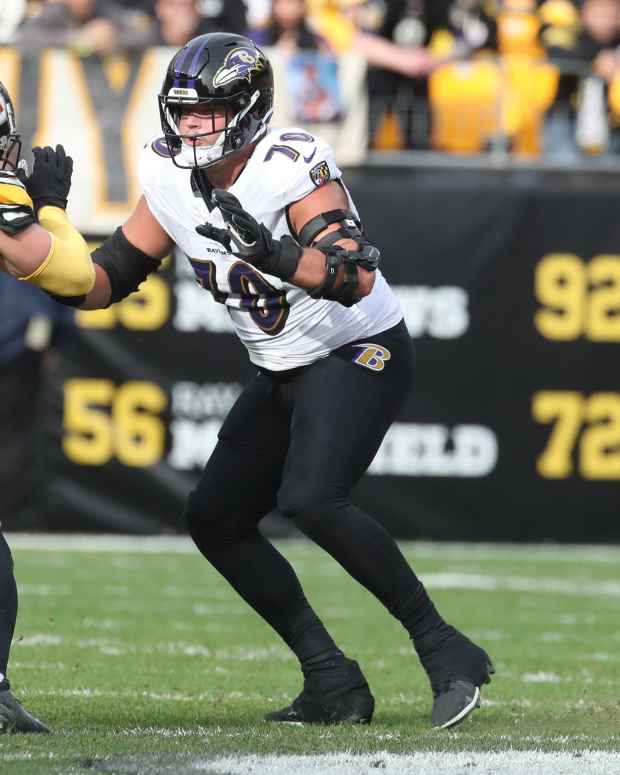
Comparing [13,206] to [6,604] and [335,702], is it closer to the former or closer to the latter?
[6,604]

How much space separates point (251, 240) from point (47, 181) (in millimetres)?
591

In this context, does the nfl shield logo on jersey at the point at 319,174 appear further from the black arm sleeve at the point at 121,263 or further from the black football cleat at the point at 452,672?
the black football cleat at the point at 452,672

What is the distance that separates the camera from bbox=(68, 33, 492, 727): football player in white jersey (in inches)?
159

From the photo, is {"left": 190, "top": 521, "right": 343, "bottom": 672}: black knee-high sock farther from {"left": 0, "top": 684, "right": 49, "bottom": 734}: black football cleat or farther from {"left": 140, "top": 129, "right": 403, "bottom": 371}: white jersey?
{"left": 0, "top": 684, "right": 49, "bottom": 734}: black football cleat

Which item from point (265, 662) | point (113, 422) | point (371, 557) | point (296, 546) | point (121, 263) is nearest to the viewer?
point (371, 557)

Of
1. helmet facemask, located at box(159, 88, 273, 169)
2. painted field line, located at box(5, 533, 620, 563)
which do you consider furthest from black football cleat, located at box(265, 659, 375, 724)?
painted field line, located at box(5, 533, 620, 563)

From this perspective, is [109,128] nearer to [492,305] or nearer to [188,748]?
[492,305]

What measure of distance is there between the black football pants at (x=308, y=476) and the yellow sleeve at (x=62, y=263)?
61 cm

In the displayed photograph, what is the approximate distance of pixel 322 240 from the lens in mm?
3967

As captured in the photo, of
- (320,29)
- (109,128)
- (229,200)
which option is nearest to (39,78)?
(109,128)

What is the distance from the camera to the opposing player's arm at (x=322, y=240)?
3.84m

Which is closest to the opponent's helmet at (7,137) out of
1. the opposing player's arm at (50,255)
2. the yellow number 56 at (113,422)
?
the opposing player's arm at (50,255)

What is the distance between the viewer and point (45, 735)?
3766 millimetres

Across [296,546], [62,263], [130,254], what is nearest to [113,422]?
[296,546]
